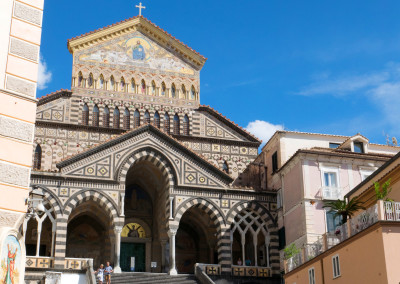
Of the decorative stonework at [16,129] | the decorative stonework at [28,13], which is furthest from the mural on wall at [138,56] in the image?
the decorative stonework at [16,129]

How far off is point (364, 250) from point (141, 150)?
53.9 feet

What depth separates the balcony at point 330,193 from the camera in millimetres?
31094

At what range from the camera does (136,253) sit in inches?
1379

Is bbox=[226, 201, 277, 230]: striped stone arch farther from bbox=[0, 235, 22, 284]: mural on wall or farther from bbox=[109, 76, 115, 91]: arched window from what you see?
bbox=[0, 235, 22, 284]: mural on wall

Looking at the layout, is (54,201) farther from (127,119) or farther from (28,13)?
(28,13)

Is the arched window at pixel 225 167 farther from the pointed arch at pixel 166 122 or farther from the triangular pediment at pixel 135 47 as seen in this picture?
the triangular pediment at pixel 135 47

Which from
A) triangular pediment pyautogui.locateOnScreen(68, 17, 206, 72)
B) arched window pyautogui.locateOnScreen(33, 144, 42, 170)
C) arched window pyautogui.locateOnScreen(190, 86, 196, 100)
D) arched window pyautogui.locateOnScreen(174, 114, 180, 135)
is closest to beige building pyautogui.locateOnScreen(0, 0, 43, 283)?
arched window pyautogui.locateOnScreen(33, 144, 42, 170)

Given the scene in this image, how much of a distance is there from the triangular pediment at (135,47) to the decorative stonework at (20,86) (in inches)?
1040

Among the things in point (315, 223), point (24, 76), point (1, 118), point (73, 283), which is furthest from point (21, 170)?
point (315, 223)

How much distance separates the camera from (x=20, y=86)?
12.4 m

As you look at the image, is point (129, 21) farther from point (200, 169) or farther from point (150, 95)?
point (200, 169)

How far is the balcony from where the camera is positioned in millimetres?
31094

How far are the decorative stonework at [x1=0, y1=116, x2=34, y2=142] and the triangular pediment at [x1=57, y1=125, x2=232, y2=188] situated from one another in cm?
1925

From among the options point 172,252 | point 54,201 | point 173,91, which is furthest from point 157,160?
point 173,91
